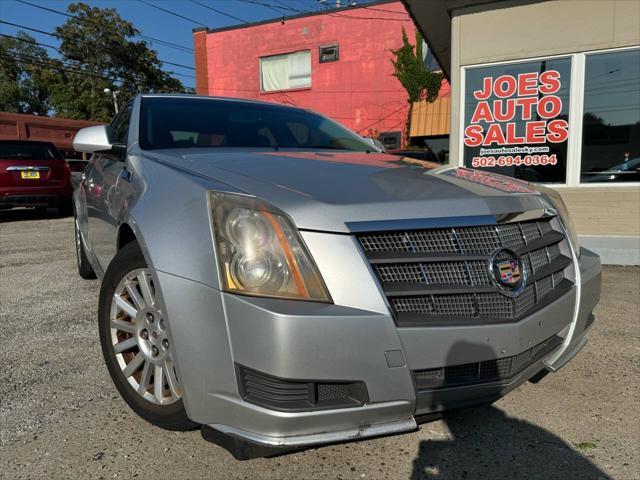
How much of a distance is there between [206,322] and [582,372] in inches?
91.7

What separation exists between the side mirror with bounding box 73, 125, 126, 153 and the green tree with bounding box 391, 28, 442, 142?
56.1 feet

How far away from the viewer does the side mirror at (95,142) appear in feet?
9.34

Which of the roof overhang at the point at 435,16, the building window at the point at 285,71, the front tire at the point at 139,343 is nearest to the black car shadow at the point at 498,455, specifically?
the front tire at the point at 139,343

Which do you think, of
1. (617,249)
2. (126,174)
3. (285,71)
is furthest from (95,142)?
(285,71)

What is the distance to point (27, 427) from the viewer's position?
2246 mm

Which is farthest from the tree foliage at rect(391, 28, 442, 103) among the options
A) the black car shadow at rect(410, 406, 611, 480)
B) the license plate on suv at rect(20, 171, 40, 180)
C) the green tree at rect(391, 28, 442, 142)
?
the black car shadow at rect(410, 406, 611, 480)

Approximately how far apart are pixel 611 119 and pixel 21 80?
52.0m

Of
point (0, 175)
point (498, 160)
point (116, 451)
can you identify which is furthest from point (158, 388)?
point (0, 175)

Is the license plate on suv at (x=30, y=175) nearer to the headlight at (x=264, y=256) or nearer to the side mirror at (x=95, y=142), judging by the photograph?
the side mirror at (x=95, y=142)

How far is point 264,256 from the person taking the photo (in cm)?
166

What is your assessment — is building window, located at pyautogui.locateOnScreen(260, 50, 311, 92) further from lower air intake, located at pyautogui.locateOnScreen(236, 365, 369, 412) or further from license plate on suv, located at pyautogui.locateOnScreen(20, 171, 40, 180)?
lower air intake, located at pyautogui.locateOnScreen(236, 365, 369, 412)

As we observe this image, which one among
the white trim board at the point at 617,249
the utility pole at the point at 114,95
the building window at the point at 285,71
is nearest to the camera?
the white trim board at the point at 617,249

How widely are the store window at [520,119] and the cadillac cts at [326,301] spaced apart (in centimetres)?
513

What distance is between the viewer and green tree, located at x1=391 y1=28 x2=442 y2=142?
727 inches
